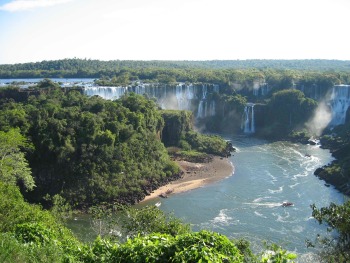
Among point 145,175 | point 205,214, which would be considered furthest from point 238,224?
point 145,175

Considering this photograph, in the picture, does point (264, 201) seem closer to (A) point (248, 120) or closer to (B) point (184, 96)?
(A) point (248, 120)

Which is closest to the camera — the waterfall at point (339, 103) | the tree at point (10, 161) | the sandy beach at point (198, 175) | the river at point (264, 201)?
the tree at point (10, 161)

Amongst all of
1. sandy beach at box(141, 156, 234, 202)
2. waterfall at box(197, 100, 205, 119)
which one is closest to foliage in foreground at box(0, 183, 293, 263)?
sandy beach at box(141, 156, 234, 202)

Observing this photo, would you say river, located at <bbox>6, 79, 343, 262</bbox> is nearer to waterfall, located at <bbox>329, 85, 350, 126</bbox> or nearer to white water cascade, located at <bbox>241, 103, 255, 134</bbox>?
white water cascade, located at <bbox>241, 103, 255, 134</bbox>

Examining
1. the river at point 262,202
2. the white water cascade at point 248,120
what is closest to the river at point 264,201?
the river at point 262,202

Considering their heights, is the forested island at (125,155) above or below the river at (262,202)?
above

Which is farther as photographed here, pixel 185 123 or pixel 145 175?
pixel 185 123

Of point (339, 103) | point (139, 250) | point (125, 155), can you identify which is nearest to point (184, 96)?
point (339, 103)

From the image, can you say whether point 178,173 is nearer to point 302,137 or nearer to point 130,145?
point 130,145

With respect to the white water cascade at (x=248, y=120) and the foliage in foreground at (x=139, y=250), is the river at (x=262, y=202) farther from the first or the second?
the white water cascade at (x=248, y=120)
